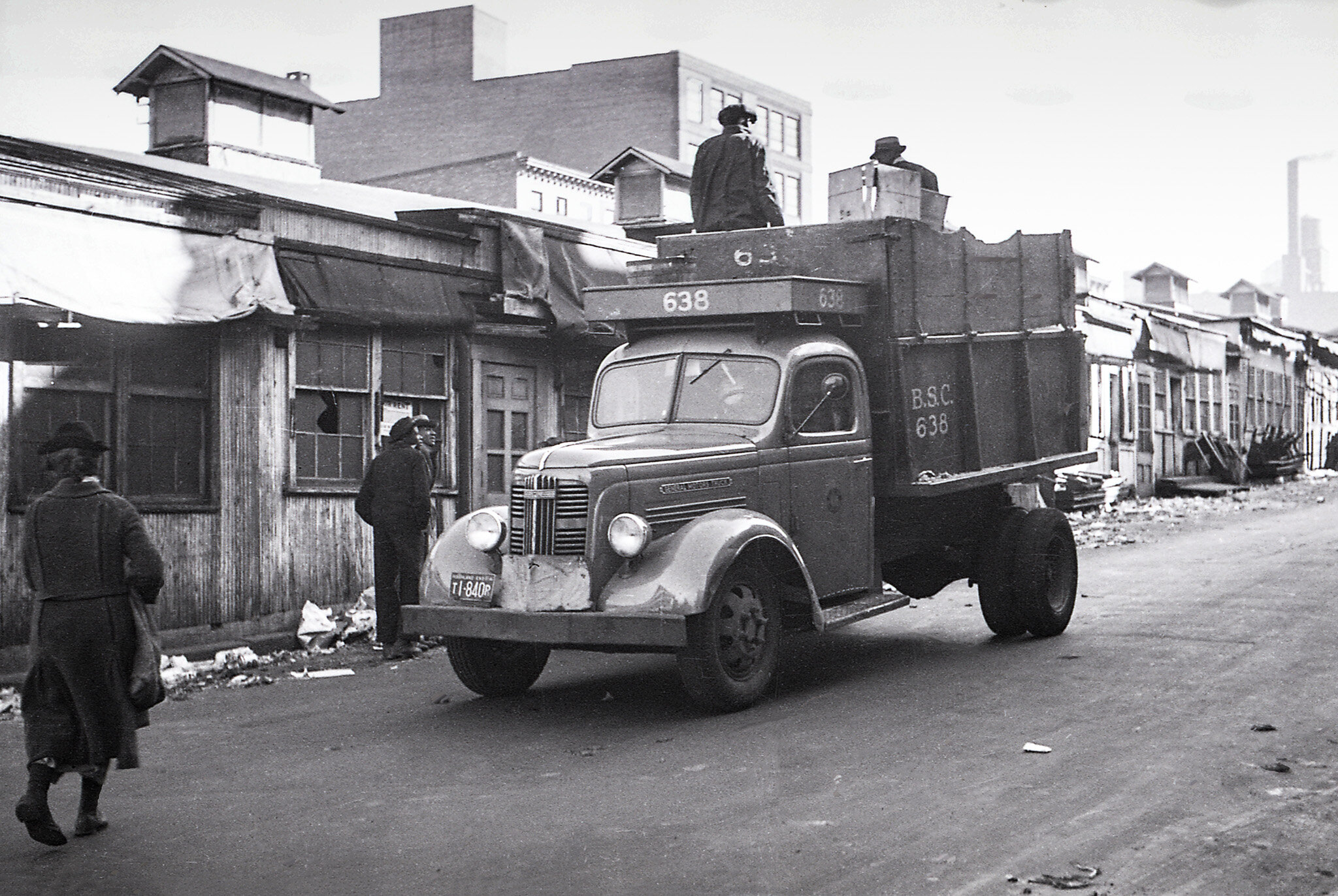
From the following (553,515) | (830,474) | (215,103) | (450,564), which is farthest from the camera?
(215,103)

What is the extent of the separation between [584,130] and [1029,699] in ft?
189

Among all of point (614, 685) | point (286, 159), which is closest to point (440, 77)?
point (286, 159)

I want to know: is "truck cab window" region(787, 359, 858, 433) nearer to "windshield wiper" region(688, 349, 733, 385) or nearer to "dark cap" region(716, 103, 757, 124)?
"windshield wiper" region(688, 349, 733, 385)

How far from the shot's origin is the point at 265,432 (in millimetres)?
12688

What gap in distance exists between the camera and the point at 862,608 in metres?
9.36

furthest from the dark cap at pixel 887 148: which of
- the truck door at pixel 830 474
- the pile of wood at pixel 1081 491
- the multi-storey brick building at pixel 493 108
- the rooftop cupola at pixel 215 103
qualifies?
the multi-storey brick building at pixel 493 108

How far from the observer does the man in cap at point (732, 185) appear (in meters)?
11.6

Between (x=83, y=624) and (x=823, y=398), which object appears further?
(x=823, y=398)

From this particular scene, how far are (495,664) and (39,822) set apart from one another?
12.1 ft

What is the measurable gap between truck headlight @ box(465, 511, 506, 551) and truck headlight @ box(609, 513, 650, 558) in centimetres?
81

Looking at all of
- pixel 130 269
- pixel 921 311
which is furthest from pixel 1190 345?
pixel 130 269

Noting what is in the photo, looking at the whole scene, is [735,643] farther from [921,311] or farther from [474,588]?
[921,311]

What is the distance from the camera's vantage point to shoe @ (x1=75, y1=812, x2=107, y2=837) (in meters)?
5.94

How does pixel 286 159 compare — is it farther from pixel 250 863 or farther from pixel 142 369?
pixel 250 863
